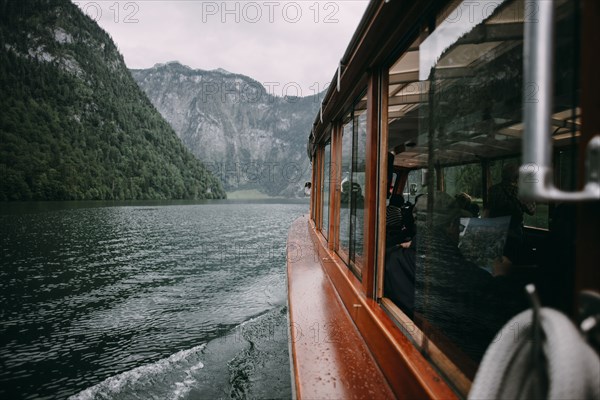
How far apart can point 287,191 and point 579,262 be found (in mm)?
176117

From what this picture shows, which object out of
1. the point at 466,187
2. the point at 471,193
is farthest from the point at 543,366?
the point at 471,193

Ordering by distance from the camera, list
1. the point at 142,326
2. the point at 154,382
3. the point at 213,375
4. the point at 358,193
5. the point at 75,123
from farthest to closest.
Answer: the point at 75,123 → the point at 142,326 → the point at 213,375 → the point at 154,382 → the point at 358,193

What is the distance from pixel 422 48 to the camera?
1924 mm

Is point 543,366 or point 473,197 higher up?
point 473,197

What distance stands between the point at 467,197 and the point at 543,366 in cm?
134

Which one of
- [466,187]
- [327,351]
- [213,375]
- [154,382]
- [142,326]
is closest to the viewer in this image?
[466,187]

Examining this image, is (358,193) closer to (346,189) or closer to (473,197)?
(346,189)

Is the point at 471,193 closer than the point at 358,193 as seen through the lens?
Yes

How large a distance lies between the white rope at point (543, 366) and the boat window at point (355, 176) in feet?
7.55

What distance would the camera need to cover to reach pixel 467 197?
2.02 meters

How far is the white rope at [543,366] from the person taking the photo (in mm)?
673

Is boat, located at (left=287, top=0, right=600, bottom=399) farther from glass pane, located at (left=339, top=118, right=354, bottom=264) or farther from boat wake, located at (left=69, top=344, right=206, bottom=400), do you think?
boat wake, located at (left=69, top=344, right=206, bottom=400)

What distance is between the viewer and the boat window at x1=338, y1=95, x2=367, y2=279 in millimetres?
3379

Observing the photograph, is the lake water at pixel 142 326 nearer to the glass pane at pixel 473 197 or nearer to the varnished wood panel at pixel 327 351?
the varnished wood panel at pixel 327 351
